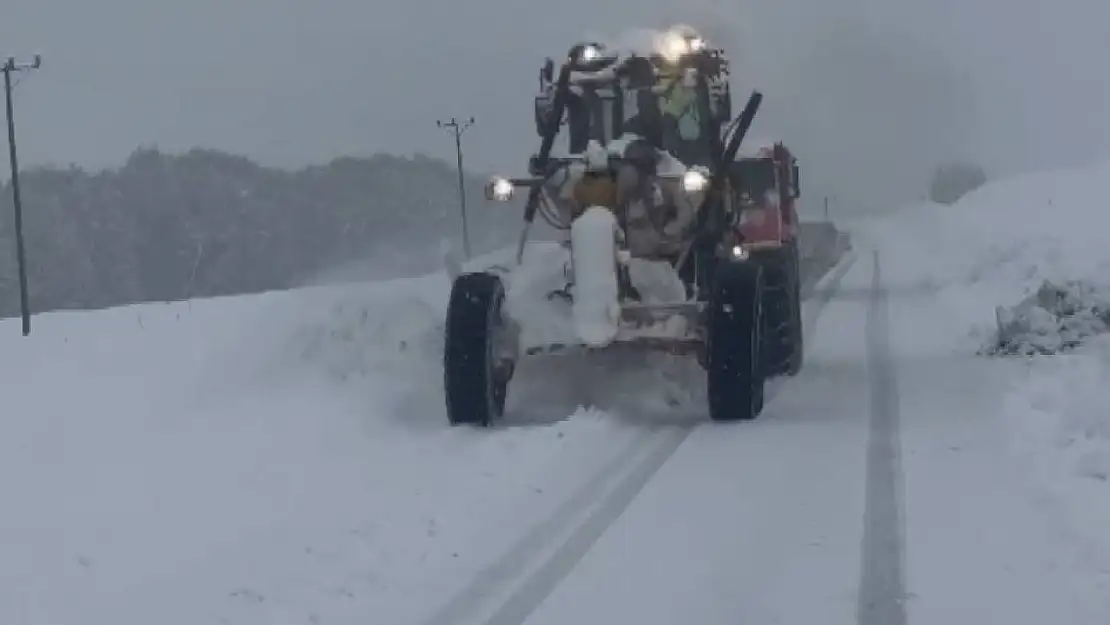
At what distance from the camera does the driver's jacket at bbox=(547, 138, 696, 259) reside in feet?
39.1

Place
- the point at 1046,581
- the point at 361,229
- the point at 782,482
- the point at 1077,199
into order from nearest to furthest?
the point at 1046,581
the point at 782,482
the point at 1077,199
the point at 361,229

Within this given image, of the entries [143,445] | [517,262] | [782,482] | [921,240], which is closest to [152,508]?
[143,445]

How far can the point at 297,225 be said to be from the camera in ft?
344

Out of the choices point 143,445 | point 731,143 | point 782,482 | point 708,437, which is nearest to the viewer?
point 782,482

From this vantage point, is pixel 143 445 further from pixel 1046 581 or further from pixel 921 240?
pixel 921 240

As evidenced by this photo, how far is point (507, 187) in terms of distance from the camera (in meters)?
12.1

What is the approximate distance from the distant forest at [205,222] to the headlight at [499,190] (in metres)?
72.4

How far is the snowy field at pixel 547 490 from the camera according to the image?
257 inches

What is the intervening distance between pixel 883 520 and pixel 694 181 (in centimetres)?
460

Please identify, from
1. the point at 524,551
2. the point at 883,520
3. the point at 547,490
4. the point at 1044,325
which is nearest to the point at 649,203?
the point at 547,490

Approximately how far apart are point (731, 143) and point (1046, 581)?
6432 millimetres

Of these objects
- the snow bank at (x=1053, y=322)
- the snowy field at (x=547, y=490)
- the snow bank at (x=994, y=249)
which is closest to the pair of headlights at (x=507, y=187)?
the snowy field at (x=547, y=490)

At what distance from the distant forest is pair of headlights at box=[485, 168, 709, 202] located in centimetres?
7237

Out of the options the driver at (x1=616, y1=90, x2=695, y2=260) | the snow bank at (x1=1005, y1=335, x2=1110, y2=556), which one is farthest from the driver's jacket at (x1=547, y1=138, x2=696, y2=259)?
the snow bank at (x1=1005, y1=335, x2=1110, y2=556)
